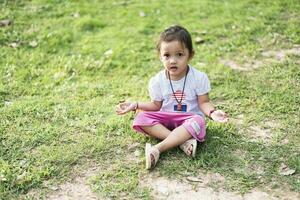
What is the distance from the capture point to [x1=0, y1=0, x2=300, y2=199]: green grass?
339 cm

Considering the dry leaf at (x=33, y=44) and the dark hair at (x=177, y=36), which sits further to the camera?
the dry leaf at (x=33, y=44)

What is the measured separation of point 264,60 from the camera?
5.29 m

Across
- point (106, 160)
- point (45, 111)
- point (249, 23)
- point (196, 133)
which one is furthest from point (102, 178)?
point (249, 23)

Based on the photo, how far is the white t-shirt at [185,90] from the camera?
3.71 m

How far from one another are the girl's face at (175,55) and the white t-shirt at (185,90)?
0.12 meters

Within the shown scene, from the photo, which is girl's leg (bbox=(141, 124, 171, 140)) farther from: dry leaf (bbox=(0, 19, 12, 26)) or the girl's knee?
dry leaf (bbox=(0, 19, 12, 26))

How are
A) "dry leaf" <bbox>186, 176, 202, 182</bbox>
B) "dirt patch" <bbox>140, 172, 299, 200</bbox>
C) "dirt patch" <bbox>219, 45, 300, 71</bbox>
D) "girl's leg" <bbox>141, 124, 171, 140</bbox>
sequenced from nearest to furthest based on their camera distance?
"dirt patch" <bbox>140, 172, 299, 200</bbox>
"dry leaf" <bbox>186, 176, 202, 182</bbox>
"girl's leg" <bbox>141, 124, 171, 140</bbox>
"dirt patch" <bbox>219, 45, 300, 71</bbox>

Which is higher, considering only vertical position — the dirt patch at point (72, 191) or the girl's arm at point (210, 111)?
the girl's arm at point (210, 111)

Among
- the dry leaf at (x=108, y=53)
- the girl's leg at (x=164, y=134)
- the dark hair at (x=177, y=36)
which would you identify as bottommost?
the girl's leg at (x=164, y=134)

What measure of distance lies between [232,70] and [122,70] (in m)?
1.21

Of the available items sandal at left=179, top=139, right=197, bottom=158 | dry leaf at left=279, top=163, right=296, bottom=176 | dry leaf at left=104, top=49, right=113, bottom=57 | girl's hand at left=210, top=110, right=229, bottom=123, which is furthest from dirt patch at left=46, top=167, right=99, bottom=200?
dry leaf at left=104, top=49, right=113, bottom=57

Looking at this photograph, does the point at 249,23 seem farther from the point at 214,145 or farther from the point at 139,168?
the point at 139,168

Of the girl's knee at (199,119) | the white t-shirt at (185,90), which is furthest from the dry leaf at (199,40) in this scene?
the girl's knee at (199,119)

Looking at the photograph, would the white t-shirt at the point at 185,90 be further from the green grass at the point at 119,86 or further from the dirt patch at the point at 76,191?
the dirt patch at the point at 76,191
